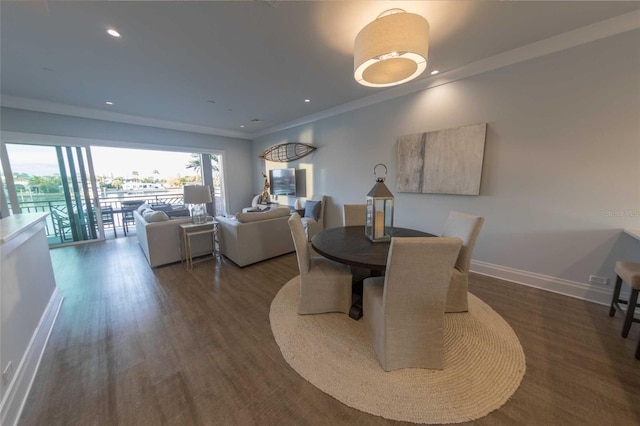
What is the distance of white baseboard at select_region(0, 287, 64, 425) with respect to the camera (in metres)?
1.20

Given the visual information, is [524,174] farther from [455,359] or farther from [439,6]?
[455,359]

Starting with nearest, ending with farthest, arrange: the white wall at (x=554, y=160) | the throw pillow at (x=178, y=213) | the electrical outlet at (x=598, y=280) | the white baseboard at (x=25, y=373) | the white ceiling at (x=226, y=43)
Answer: the white baseboard at (x=25, y=373), the white ceiling at (x=226, y=43), the white wall at (x=554, y=160), the electrical outlet at (x=598, y=280), the throw pillow at (x=178, y=213)

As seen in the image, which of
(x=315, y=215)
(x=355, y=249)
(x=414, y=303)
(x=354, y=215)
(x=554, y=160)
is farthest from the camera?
(x=315, y=215)

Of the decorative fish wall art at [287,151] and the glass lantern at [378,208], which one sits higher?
the decorative fish wall art at [287,151]

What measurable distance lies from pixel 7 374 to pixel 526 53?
5039mm

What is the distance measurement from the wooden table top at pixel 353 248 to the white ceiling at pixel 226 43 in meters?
2.00

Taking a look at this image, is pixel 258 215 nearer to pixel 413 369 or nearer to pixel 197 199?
pixel 197 199

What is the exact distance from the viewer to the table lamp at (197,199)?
3480mm

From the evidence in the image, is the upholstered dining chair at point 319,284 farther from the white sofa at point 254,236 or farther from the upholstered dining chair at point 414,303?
the white sofa at point 254,236

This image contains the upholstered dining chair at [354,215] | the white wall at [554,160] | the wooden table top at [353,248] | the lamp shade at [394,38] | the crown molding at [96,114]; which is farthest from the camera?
the crown molding at [96,114]

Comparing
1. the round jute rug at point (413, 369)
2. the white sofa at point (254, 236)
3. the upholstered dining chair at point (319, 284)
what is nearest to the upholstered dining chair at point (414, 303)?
the round jute rug at point (413, 369)

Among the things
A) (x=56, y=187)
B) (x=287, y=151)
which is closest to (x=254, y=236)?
(x=287, y=151)

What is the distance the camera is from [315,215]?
15.2 feet

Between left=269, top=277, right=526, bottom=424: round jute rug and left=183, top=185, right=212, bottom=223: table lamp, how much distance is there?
7.81ft
